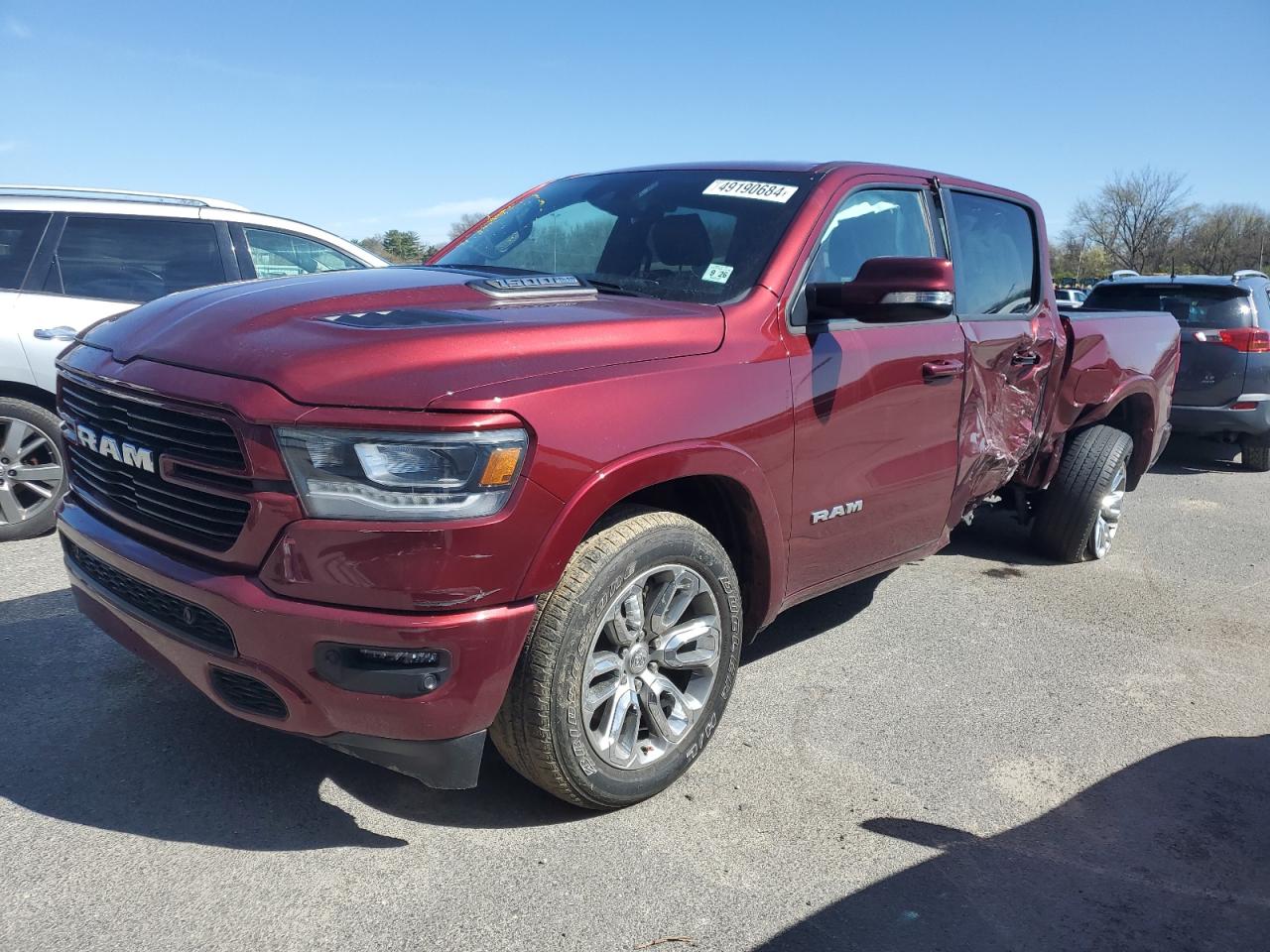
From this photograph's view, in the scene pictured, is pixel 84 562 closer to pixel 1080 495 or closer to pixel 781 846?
pixel 781 846

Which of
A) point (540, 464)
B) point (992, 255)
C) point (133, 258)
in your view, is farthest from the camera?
point (133, 258)

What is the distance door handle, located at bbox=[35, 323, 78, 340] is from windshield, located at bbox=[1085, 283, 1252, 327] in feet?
26.8

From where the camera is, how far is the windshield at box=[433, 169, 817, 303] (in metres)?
3.34

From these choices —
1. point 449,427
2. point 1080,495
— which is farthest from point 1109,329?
point 449,427

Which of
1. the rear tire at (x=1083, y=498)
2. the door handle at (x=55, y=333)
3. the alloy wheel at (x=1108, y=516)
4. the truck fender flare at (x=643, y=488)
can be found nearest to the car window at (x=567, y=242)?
the truck fender flare at (x=643, y=488)

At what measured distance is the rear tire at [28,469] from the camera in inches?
205

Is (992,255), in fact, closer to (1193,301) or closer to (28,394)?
(28,394)

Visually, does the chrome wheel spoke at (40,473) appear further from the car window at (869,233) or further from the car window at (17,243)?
the car window at (869,233)

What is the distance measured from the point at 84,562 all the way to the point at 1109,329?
504 cm

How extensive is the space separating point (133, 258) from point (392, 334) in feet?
13.1

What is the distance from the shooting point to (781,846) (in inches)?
109

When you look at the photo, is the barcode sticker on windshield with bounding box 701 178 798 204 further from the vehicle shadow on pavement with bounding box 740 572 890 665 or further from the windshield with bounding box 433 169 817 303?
the vehicle shadow on pavement with bounding box 740 572 890 665

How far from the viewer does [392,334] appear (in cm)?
247

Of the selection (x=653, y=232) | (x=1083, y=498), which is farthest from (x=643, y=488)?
(x=1083, y=498)
